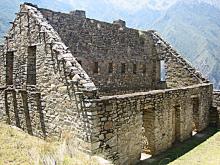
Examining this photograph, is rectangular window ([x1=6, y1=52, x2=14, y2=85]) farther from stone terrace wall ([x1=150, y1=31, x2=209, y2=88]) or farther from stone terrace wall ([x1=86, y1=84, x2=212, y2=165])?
stone terrace wall ([x1=150, y1=31, x2=209, y2=88])

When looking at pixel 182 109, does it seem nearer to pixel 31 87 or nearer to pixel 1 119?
pixel 31 87

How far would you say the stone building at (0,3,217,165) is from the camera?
11008mm

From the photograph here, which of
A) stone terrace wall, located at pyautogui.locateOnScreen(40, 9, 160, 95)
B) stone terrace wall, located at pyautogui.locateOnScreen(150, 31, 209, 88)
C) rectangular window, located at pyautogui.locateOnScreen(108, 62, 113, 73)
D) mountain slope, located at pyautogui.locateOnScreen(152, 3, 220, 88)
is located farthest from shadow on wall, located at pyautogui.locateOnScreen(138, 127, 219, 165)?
mountain slope, located at pyautogui.locateOnScreen(152, 3, 220, 88)

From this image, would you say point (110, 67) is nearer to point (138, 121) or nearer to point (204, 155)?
point (138, 121)

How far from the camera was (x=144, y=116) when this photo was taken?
45.9 feet

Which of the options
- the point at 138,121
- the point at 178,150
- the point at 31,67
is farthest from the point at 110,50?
the point at 138,121

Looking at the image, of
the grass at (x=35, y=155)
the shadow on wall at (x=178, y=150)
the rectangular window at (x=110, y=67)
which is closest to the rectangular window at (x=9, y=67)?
the rectangular window at (x=110, y=67)

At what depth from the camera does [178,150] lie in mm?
14656

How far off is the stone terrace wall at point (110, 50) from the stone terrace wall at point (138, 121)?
4.50m

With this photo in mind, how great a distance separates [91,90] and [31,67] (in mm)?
5047

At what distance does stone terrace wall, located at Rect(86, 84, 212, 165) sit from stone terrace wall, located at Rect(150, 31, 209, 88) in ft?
12.7

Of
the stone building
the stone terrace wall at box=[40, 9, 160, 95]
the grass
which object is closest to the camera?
the grass

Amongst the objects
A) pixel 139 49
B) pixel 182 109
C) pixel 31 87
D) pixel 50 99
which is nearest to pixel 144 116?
pixel 182 109

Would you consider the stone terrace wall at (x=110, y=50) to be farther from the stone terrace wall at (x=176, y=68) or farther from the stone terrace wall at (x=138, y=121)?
the stone terrace wall at (x=138, y=121)
